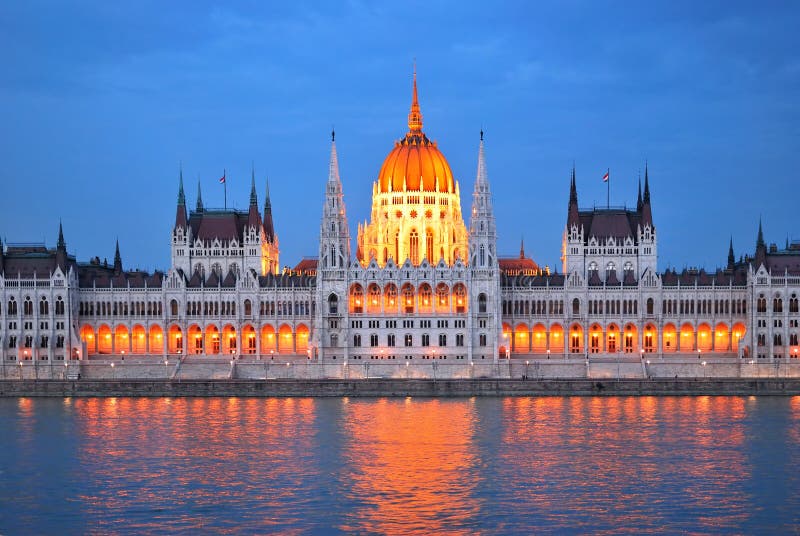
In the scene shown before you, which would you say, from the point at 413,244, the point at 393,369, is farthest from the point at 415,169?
the point at 393,369

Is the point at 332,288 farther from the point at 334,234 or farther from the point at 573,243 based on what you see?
the point at 573,243

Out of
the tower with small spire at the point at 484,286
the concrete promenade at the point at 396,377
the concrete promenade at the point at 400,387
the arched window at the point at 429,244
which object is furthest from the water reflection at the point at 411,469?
the arched window at the point at 429,244

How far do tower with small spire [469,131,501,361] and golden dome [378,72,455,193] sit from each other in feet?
43.5

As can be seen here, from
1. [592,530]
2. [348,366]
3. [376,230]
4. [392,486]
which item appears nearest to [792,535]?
[592,530]

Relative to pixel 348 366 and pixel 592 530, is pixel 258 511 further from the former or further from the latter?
pixel 348 366

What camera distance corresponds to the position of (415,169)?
427 ft

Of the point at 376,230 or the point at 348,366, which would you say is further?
the point at 376,230

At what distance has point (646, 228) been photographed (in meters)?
125

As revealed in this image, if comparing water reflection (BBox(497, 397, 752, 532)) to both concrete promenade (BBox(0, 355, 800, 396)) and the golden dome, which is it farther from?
the golden dome

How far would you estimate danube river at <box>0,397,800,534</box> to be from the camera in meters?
54.4

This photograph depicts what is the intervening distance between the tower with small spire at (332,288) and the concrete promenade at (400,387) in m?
11.4

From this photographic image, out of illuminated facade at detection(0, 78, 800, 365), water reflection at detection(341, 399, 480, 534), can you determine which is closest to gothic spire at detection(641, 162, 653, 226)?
illuminated facade at detection(0, 78, 800, 365)

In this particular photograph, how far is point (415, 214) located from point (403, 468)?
65639mm

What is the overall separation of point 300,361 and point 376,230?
76.1 ft
